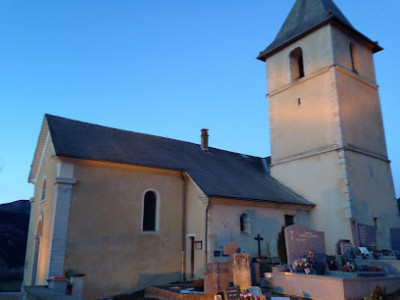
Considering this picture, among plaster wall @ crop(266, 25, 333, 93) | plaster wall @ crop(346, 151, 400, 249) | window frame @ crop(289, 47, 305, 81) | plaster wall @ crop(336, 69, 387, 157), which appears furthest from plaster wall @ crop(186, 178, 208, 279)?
window frame @ crop(289, 47, 305, 81)

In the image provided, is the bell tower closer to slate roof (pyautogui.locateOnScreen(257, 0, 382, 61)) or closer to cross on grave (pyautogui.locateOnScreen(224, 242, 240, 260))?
slate roof (pyautogui.locateOnScreen(257, 0, 382, 61))

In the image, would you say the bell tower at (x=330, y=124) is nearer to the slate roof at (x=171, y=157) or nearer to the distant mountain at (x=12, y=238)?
the slate roof at (x=171, y=157)

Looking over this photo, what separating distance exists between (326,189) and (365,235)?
3.84m

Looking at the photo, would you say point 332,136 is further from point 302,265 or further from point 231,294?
point 231,294

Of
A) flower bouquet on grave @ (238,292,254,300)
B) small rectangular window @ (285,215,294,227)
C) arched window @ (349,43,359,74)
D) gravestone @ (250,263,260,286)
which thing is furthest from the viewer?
arched window @ (349,43,359,74)

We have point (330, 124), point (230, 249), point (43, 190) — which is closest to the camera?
point (230, 249)

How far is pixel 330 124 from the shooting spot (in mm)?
18484

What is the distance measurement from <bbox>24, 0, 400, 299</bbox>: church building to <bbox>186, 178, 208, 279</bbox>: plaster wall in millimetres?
50

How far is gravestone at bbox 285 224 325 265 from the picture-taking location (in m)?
12.3

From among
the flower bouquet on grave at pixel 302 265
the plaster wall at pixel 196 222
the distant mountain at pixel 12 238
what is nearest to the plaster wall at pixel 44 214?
the plaster wall at pixel 196 222

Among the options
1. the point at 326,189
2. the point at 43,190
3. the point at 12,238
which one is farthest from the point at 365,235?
the point at 12,238

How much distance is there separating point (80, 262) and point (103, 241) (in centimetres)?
116

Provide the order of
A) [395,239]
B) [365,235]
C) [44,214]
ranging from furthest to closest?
[395,239] → [44,214] → [365,235]

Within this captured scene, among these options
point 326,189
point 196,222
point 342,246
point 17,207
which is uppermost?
point 17,207
